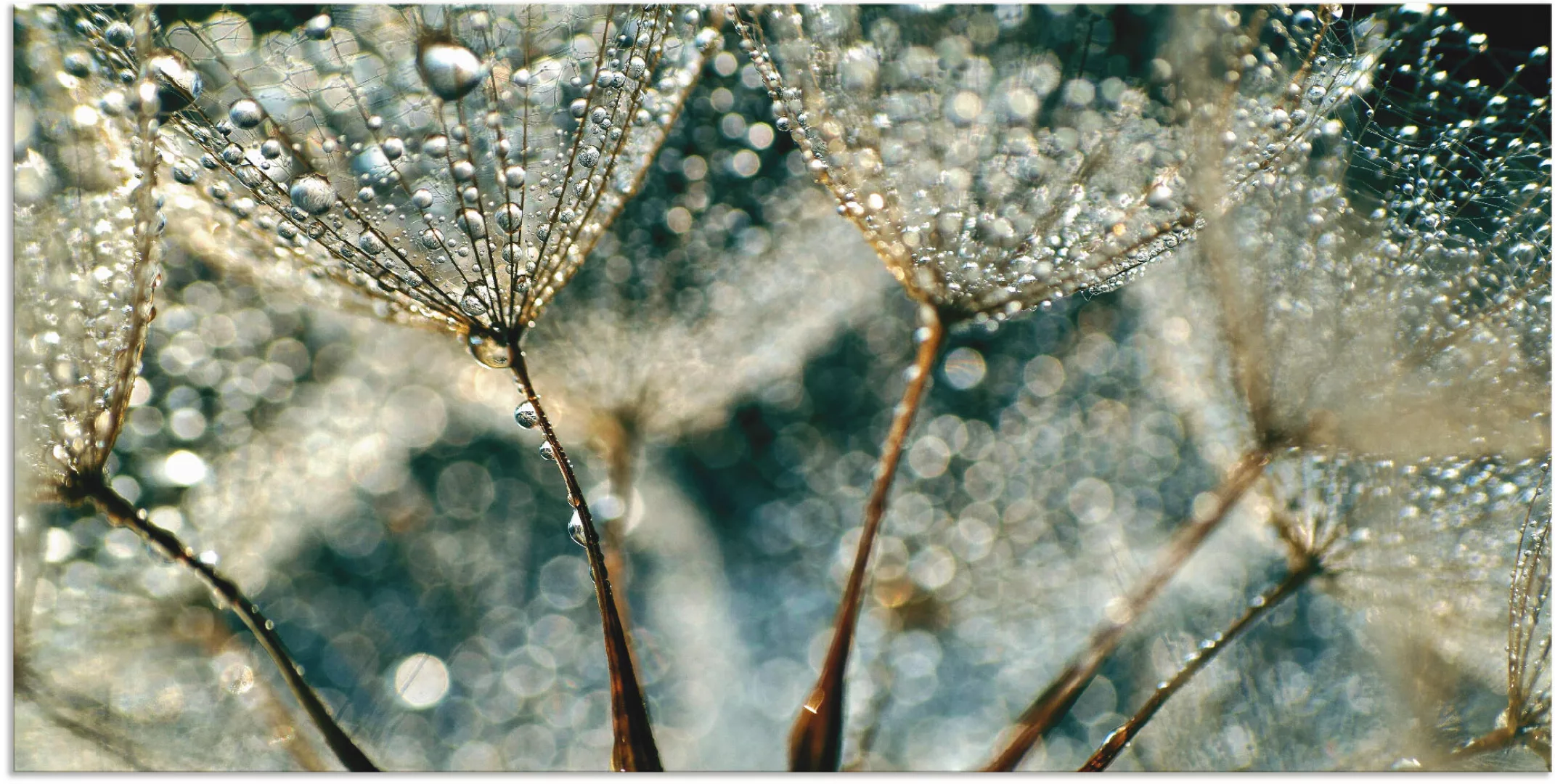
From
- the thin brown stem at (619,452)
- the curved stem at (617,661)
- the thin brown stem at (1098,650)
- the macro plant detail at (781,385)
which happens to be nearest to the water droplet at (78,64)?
the macro plant detail at (781,385)

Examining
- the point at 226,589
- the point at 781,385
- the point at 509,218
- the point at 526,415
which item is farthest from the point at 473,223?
the point at 781,385

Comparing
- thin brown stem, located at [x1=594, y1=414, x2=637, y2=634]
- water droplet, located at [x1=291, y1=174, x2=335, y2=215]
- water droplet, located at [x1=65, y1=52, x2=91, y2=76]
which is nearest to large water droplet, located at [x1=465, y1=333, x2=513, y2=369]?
water droplet, located at [x1=291, y1=174, x2=335, y2=215]

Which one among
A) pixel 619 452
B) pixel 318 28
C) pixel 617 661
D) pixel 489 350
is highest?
pixel 318 28

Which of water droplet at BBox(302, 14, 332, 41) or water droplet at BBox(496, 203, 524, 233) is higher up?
water droplet at BBox(302, 14, 332, 41)

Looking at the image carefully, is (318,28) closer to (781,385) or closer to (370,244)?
(370,244)

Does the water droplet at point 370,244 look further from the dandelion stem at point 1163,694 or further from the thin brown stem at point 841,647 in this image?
the dandelion stem at point 1163,694

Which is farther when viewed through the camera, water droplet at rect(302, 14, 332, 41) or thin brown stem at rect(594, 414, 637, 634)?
thin brown stem at rect(594, 414, 637, 634)

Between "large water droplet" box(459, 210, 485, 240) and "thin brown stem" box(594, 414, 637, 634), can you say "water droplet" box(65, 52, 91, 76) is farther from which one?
"thin brown stem" box(594, 414, 637, 634)

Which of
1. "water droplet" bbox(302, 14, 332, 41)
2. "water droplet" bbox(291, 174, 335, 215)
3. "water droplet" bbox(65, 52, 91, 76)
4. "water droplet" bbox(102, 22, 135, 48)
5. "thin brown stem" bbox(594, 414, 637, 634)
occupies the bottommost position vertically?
"thin brown stem" bbox(594, 414, 637, 634)
